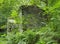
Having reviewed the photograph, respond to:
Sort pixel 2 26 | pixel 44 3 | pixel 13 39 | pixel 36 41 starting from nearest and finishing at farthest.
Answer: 1. pixel 36 41
2. pixel 13 39
3. pixel 44 3
4. pixel 2 26

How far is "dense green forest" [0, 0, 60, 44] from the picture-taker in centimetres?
714

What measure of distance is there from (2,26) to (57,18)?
8.73 metres

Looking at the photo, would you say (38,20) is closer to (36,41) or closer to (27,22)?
(27,22)

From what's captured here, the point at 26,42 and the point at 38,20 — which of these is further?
the point at 38,20

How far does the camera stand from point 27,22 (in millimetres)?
9531

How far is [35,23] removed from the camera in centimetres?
934

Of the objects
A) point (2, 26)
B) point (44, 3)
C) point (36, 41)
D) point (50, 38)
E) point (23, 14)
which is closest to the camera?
point (50, 38)

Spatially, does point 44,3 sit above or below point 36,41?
above

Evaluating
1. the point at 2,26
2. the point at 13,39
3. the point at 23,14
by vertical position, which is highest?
the point at 23,14

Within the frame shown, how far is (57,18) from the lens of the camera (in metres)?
7.05

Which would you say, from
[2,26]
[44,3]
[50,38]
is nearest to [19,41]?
[50,38]

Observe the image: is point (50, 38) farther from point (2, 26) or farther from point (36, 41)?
point (2, 26)

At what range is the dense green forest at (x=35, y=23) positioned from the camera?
281 inches

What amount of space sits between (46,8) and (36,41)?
1.42 m
